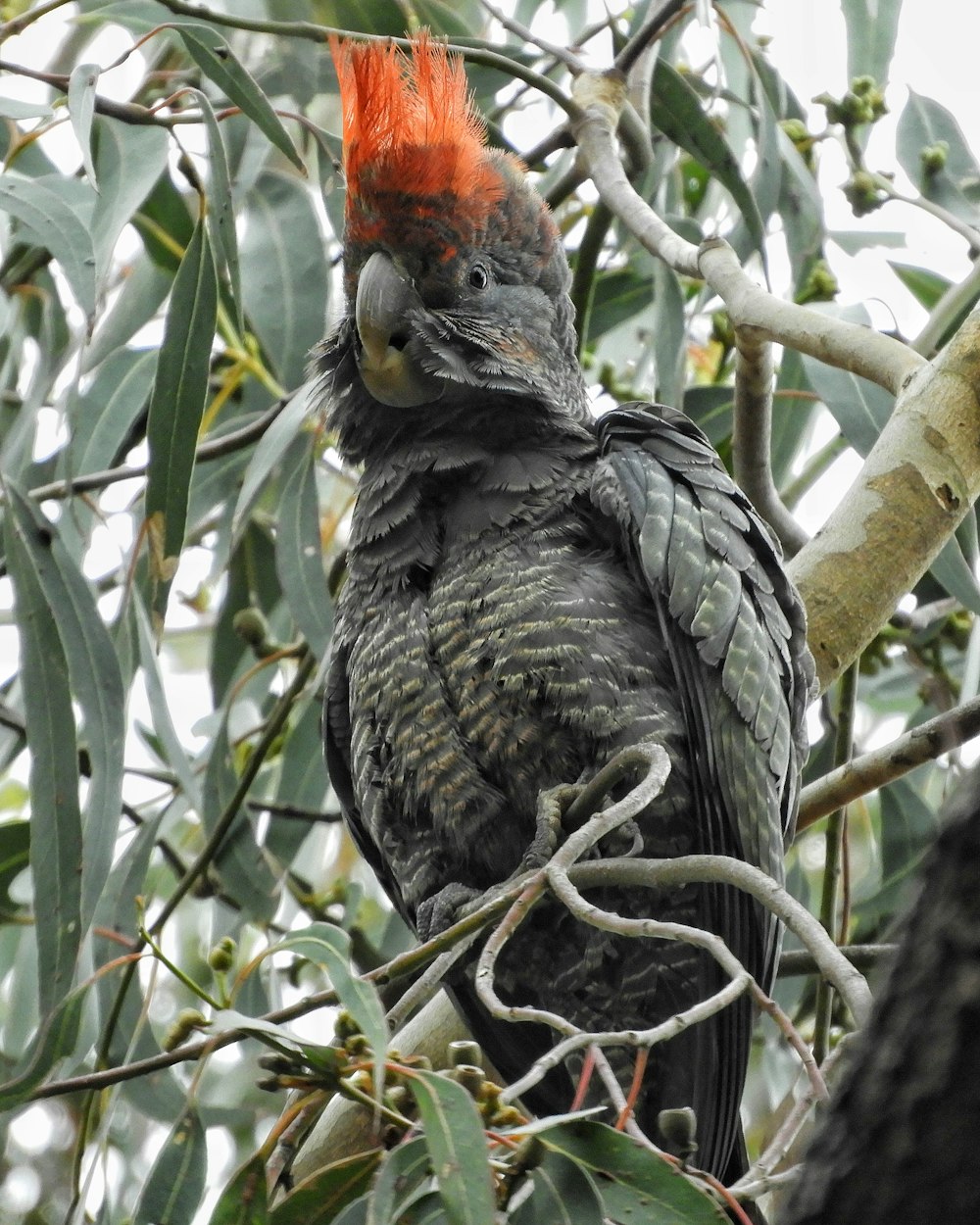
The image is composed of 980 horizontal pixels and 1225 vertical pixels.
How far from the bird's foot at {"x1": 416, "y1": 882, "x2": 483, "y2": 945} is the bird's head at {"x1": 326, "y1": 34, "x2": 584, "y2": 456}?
2.69ft

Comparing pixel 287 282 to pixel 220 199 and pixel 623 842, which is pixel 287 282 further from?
pixel 623 842

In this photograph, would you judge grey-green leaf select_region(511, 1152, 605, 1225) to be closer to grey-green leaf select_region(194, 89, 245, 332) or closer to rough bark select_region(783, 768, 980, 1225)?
rough bark select_region(783, 768, 980, 1225)

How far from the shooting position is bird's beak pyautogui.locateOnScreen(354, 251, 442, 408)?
237 cm

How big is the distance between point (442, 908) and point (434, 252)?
3.66 feet

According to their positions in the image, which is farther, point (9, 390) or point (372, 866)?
point (9, 390)

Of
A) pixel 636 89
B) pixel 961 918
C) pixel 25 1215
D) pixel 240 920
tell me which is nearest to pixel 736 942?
pixel 240 920

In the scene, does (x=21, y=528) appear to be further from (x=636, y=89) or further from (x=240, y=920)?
(x=636, y=89)

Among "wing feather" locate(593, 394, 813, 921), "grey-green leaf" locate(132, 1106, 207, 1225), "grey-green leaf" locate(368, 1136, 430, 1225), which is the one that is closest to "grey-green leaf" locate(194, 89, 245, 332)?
"wing feather" locate(593, 394, 813, 921)

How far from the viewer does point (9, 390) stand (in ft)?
10.6

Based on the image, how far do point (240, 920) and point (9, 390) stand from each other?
132cm

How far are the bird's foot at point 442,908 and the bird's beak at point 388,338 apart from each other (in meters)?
0.82

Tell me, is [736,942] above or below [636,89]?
below

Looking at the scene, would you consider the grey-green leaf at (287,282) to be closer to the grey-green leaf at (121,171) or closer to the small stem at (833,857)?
the grey-green leaf at (121,171)

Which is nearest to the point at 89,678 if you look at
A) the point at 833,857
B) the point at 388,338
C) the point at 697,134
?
the point at 388,338
